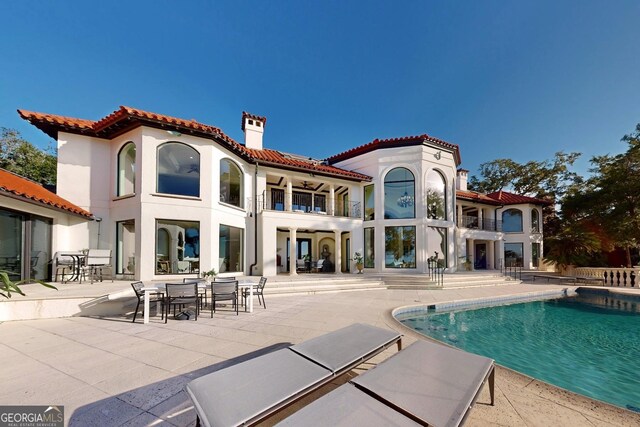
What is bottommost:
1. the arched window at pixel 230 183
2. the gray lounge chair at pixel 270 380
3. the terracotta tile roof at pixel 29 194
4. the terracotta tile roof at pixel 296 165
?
the gray lounge chair at pixel 270 380

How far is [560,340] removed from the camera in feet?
20.3

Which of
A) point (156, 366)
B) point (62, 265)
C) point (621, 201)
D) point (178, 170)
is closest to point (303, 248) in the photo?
point (178, 170)

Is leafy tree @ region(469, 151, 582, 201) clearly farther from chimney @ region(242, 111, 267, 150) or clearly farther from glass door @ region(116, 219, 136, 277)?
glass door @ region(116, 219, 136, 277)

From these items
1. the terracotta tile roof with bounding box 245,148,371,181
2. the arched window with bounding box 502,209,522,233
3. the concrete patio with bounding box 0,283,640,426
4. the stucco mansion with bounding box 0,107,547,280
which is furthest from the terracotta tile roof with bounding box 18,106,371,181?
the arched window with bounding box 502,209,522,233

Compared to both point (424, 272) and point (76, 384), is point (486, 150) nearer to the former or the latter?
point (424, 272)

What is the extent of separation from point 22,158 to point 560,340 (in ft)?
110

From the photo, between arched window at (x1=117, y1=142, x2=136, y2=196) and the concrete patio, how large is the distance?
602 cm

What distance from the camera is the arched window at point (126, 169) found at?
10281mm

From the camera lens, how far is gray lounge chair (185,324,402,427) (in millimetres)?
1861

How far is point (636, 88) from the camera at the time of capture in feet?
37.0

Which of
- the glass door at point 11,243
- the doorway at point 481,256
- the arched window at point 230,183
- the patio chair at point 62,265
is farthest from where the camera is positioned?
the doorway at point 481,256

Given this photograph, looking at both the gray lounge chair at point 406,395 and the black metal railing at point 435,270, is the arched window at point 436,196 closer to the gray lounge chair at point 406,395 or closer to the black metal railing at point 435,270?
the black metal railing at point 435,270

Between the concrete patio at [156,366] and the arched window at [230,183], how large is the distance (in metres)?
6.53

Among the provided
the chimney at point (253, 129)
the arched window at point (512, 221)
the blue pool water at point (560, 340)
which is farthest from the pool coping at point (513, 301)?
the chimney at point (253, 129)
